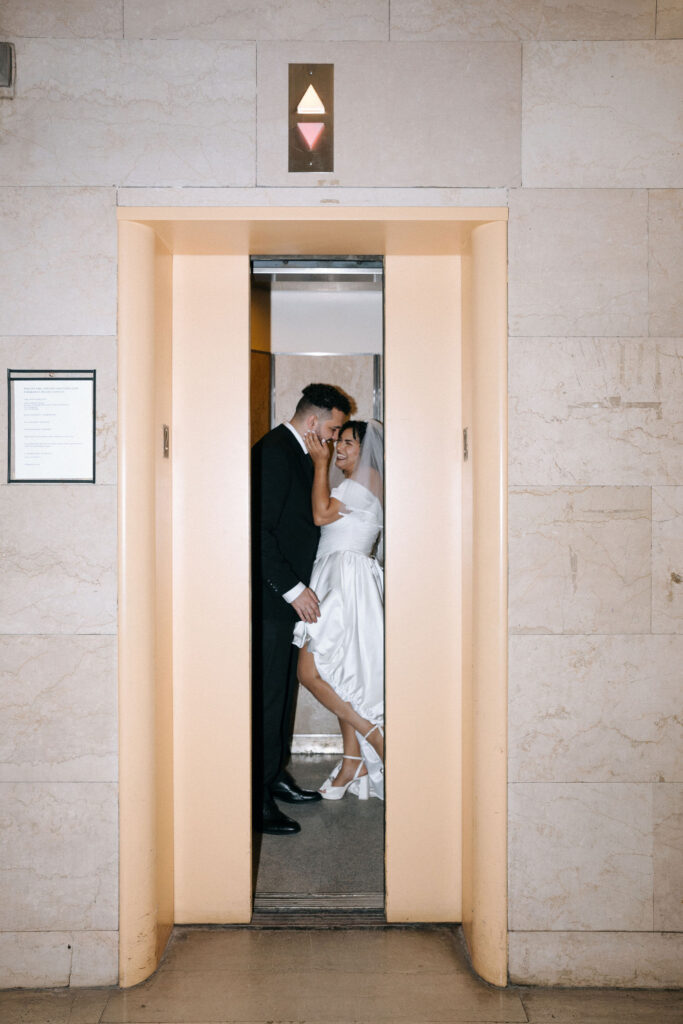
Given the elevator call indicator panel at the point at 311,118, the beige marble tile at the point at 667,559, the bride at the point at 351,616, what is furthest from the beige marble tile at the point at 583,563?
the bride at the point at 351,616

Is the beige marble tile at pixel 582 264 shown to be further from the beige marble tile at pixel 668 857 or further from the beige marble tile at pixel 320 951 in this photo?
the beige marble tile at pixel 320 951

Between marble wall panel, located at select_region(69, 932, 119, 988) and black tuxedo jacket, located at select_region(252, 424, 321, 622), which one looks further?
black tuxedo jacket, located at select_region(252, 424, 321, 622)

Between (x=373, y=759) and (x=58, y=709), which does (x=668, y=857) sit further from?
(x=58, y=709)

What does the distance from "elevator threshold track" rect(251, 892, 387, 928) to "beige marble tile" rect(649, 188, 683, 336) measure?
2.26 meters

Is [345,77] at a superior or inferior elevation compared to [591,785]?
superior

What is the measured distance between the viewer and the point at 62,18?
91.9 inches

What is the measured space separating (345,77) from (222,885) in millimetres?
2760

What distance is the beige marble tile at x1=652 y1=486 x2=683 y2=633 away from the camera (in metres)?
2.40

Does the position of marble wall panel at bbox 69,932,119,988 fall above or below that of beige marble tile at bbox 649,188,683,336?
below

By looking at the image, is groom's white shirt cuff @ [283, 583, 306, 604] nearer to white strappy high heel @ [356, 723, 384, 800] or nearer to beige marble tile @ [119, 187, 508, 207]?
white strappy high heel @ [356, 723, 384, 800]

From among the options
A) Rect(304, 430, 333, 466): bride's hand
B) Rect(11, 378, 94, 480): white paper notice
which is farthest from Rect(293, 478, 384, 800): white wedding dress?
Rect(11, 378, 94, 480): white paper notice

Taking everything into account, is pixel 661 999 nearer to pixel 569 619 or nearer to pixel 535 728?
pixel 535 728

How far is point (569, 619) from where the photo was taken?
2.40 metres

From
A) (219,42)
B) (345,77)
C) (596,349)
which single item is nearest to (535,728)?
(596,349)
